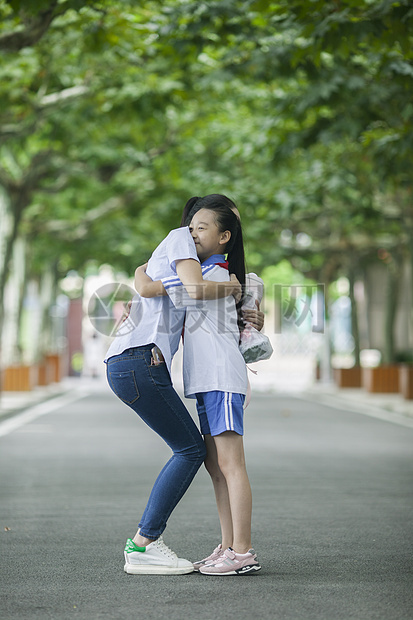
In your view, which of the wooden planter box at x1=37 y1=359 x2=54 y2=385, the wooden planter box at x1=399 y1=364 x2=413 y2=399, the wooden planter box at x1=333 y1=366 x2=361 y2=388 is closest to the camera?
the wooden planter box at x1=399 y1=364 x2=413 y2=399

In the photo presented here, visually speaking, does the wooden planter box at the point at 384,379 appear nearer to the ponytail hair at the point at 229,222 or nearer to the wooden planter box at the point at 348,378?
the wooden planter box at the point at 348,378

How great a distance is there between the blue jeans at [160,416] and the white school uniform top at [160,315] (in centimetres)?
5

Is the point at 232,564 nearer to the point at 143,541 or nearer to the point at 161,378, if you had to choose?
the point at 143,541

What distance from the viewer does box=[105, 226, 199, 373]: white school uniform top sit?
5.25 metres

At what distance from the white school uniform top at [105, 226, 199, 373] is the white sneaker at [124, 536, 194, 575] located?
925mm

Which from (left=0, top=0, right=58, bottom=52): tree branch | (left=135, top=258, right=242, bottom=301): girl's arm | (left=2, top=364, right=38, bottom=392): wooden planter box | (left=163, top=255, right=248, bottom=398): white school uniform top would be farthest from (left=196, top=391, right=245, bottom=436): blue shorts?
(left=2, top=364, right=38, bottom=392): wooden planter box

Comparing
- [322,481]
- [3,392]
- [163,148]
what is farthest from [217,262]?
[3,392]

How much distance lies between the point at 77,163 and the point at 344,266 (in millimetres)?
13465

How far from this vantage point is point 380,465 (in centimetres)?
1136

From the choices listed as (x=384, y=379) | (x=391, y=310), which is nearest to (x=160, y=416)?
(x=384, y=379)

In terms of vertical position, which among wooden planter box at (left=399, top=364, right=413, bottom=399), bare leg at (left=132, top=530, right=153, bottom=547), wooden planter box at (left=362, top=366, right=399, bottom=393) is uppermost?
bare leg at (left=132, top=530, right=153, bottom=547)

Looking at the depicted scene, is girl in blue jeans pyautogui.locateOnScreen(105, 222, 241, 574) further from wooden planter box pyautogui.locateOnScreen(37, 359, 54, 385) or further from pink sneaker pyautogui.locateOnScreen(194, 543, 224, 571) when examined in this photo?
wooden planter box pyautogui.locateOnScreen(37, 359, 54, 385)

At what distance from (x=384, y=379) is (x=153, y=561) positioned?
22584 millimetres

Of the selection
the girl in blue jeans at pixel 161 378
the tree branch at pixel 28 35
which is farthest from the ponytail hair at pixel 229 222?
the tree branch at pixel 28 35
